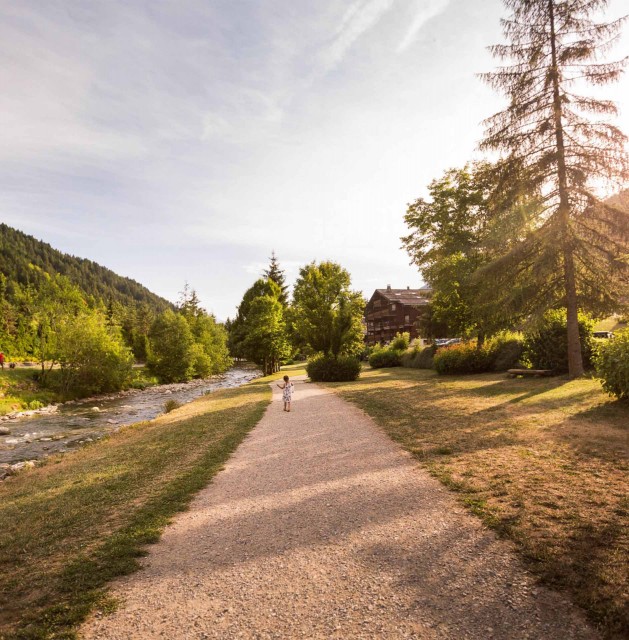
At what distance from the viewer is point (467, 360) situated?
2378 cm

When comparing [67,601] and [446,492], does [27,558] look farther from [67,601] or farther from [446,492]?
[446,492]

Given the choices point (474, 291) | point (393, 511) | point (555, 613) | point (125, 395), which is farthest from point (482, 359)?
point (125, 395)

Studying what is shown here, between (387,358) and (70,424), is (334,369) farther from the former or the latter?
(70,424)

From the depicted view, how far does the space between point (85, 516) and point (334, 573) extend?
13.6 feet

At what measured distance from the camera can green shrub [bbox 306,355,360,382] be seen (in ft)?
85.8

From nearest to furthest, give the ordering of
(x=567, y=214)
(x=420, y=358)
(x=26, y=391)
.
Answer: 1. (x=567, y=214)
2. (x=26, y=391)
3. (x=420, y=358)

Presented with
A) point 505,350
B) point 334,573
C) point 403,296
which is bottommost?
point 334,573

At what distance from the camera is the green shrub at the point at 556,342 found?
17.8 meters

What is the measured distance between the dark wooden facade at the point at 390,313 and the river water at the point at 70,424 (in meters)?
51.4

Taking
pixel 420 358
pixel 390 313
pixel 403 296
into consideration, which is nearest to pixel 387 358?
pixel 420 358

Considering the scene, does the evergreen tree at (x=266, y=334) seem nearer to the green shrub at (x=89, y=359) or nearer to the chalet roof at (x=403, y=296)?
the green shrub at (x=89, y=359)

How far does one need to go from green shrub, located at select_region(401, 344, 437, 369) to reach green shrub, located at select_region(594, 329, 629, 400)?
63.4ft

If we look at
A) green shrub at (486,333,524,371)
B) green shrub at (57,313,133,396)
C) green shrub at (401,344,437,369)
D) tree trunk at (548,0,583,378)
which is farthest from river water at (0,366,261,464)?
green shrub at (401,344,437,369)

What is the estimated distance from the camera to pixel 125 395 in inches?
1297
